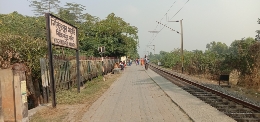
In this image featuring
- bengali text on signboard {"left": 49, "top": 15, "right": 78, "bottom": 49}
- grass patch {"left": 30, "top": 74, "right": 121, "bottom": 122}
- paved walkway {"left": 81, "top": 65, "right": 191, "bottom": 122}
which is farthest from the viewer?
bengali text on signboard {"left": 49, "top": 15, "right": 78, "bottom": 49}

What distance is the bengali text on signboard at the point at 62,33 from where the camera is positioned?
827 cm

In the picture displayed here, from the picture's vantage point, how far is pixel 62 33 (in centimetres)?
920

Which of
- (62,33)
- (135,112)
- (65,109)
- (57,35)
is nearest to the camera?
(135,112)

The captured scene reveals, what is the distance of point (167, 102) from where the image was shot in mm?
8805

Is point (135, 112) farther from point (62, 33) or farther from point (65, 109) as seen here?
point (62, 33)

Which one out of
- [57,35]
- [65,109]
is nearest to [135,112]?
[65,109]

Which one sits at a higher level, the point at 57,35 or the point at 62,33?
the point at 62,33

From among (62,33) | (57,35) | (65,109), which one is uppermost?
(62,33)

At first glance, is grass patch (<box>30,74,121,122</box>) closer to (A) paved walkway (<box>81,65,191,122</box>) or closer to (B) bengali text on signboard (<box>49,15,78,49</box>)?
(A) paved walkway (<box>81,65,191,122</box>)

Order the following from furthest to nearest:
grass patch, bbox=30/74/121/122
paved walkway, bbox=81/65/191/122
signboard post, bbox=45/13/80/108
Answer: signboard post, bbox=45/13/80/108, grass patch, bbox=30/74/121/122, paved walkway, bbox=81/65/191/122

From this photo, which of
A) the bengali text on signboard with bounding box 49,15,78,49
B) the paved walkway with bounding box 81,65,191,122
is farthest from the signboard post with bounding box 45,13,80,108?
the paved walkway with bounding box 81,65,191,122

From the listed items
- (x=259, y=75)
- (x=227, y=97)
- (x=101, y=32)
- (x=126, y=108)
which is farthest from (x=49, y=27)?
(x=101, y=32)

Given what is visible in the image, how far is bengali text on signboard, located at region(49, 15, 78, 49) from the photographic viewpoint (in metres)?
A: 8.27

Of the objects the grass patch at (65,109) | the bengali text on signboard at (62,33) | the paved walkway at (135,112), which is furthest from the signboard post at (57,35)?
the paved walkway at (135,112)
